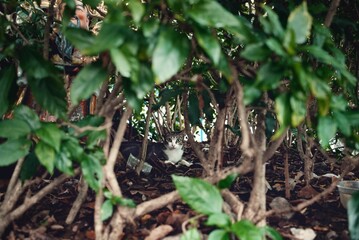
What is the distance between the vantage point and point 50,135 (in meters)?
0.94

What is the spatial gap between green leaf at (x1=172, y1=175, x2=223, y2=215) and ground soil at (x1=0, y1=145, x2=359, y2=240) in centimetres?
34

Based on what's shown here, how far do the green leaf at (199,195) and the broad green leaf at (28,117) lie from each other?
410mm

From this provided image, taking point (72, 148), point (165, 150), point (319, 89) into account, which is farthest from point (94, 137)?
point (165, 150)

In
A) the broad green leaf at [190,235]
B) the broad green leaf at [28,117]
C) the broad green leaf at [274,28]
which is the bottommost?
the broad green leaf at [190,235]

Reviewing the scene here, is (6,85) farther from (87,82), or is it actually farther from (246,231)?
(246,231)

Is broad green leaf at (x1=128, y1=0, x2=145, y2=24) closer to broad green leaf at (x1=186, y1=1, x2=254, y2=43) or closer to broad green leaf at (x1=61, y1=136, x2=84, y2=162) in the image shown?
broad green leaf at (x1=186, y1=1, x2=254, y2=43)

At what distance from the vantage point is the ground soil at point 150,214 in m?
1.38

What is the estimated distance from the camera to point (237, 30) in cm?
87

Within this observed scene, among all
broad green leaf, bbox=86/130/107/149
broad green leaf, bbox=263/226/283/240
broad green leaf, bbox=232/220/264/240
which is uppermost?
broad green leaf, bbox=86/130/107/149

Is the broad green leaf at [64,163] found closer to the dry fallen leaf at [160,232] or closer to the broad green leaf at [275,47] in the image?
the dry fallen leaf at [160,232]

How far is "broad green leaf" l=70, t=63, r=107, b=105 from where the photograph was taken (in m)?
0.91

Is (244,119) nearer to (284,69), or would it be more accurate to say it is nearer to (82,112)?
(284,69)

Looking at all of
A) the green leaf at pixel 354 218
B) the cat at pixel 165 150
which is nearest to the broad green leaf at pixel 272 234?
the green leaf at pixel 354 218

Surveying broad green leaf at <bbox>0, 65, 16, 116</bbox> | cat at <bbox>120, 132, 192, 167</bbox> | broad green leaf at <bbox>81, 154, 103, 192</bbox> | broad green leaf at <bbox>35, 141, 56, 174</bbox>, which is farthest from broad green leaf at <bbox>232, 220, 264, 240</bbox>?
cat at <bbox>120, 132, 192, 167</bbox>
